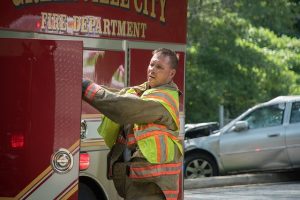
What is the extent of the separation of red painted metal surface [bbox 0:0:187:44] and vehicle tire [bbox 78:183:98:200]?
1346 millimetres

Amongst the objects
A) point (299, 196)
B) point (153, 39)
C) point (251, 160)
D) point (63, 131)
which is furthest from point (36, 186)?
point (251, 160)

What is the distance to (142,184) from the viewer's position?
5.39 metres

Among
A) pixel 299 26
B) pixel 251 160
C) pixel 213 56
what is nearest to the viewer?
pixel 251 160

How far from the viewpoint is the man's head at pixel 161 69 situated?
5.43m

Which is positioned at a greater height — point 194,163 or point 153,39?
point 153,39

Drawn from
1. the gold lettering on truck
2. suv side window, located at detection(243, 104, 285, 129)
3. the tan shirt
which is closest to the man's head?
the tan shirt

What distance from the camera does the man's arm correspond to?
515cm

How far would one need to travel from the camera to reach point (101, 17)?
24.3 ft

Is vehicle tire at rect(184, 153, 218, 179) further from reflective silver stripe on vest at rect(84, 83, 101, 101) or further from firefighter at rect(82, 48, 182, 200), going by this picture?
reflective silver stripe on vest at rect(84, 83, 101, 101)

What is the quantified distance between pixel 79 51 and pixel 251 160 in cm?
969

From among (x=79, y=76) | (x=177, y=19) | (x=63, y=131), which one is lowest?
(x=63, y=131)

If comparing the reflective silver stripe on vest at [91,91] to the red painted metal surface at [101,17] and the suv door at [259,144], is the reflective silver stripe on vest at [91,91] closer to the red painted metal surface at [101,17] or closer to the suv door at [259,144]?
the red painted metal surface at [101,17]

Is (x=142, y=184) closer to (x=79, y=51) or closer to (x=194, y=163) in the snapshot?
(x=79, y=51)

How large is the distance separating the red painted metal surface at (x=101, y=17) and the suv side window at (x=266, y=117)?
6.80 metres
